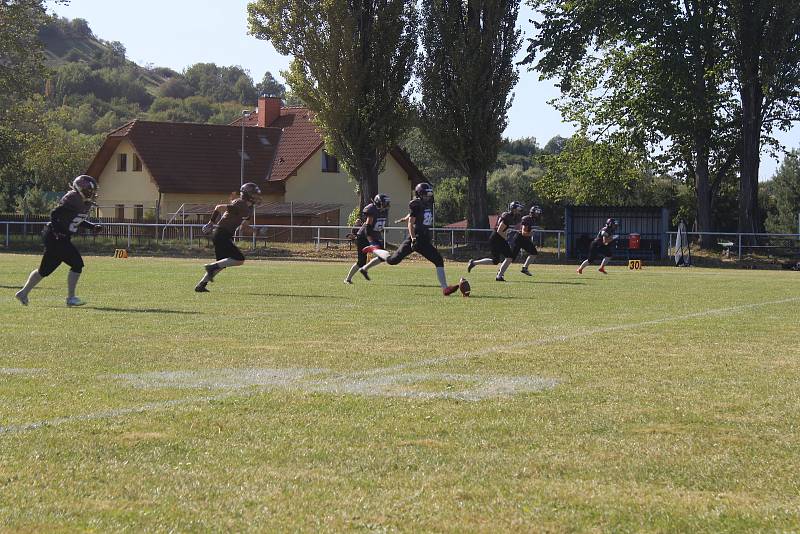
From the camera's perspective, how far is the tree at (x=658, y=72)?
47.0 meters

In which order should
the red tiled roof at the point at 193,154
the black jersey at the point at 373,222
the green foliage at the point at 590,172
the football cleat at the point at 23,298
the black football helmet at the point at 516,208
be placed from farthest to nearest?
the red tiled roof at the point at 193,154
the green foliage at the point at 590,172
the black football helmet at the point at 516,208
the black jersey at the point at 373,222
the football cleat at the point at 23,298

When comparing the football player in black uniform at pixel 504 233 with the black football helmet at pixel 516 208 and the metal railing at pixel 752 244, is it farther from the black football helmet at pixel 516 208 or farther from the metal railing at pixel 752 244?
the metal railing at pixel 752 244

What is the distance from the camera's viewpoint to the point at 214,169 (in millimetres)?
71438

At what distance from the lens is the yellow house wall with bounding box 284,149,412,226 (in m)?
73.0

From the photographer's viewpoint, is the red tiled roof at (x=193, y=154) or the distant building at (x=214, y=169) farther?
the distant building at (x=214, y=169)

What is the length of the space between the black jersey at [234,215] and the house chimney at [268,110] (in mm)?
59856

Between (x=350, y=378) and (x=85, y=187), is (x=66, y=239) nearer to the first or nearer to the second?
(x=85, y=187)

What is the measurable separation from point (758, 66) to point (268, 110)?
39.8 metres

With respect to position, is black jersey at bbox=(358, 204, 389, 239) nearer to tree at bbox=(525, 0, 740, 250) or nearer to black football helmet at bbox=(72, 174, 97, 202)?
black football helmet at bbox=(72, 174, 97, 202)

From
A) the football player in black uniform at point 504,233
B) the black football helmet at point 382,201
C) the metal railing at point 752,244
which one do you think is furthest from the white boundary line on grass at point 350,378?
the metal railing at point 752,244

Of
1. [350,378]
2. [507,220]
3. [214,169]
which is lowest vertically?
[350,378]

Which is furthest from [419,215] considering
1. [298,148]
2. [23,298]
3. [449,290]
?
[298,148]

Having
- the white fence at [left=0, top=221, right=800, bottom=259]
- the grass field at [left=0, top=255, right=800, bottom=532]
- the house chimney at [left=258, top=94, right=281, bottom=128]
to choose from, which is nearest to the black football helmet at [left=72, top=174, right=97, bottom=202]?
the grass field at [left=0, top=255, right=800, bottom=532]

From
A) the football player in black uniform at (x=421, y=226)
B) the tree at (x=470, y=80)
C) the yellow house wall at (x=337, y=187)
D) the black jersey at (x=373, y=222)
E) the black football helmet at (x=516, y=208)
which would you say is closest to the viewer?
the football player in black uniform at (x=421, y=226)
